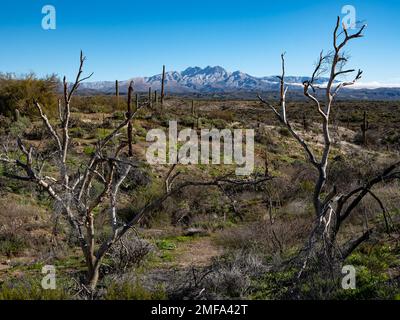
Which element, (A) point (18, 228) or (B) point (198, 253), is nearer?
(B) point (198, 253)

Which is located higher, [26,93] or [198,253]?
[26,93]

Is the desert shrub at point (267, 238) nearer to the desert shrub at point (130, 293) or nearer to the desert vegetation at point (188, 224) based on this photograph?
the desert vegetation at point (188, 224)

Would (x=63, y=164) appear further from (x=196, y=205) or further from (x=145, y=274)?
(x=196, y=205)

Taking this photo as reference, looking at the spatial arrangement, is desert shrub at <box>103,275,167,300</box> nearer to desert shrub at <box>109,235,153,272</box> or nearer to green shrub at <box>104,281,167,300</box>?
green shrub at <box>104,281,167,300</box>

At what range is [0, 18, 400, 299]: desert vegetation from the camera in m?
6.21

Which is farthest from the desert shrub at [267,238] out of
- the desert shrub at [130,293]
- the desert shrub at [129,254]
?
the desert shrub at [130,293]

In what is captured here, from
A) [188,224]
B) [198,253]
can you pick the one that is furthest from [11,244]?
[188,224]

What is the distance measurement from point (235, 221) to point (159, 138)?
10156 millimetres

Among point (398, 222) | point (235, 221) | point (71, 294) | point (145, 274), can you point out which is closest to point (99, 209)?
point (235, 221)

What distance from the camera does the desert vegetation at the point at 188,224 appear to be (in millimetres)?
6207

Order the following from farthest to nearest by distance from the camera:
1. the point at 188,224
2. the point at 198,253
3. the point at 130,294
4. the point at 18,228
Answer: the point at 188,224 → the point at 18,228 → the point at 198,253 → the point at 130,294

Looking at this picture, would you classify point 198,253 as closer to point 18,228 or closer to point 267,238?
point 267,238

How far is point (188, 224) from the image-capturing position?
1267 centimetres

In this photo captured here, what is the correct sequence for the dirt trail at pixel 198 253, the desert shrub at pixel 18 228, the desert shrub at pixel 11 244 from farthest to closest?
the desert shrub at pixel 18 228
the desert shrub at pixel 11 244
the dirt trail at pixel 198 253
